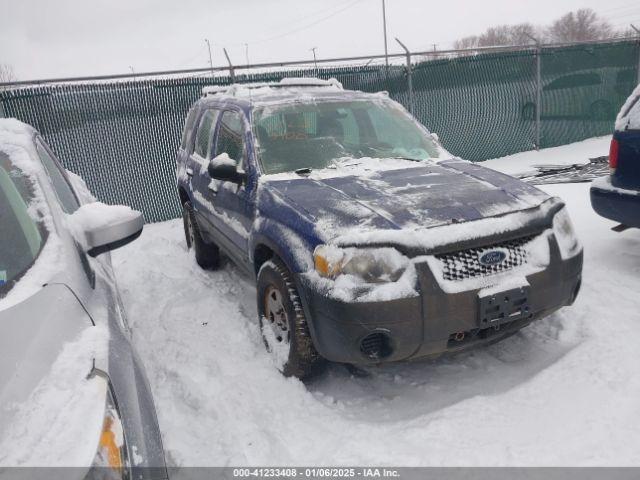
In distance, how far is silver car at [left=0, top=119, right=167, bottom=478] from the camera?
1396mm

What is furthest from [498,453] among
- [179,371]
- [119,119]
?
[119,119]

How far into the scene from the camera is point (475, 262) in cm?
277

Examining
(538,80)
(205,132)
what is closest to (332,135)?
(205,132)

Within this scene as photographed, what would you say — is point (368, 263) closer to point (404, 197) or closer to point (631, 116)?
point (404, 197)

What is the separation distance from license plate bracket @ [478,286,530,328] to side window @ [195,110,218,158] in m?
3.16

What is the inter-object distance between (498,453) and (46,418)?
2.01 m

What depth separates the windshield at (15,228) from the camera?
2008 millimetres

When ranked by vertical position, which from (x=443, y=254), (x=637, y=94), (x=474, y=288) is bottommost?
(x=474, y=288)

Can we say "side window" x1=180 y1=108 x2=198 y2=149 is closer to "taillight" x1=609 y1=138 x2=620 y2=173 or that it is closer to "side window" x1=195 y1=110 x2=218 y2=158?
"side window" x1=195 y1=110 x2=218 y2=158

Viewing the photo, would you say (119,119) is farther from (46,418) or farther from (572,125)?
(572,125)

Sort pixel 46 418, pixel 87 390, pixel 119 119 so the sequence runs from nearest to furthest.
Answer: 1. pixel 46 418
2. pixel 87 390
3. pixel 119 119

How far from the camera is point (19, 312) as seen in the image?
1736 mm

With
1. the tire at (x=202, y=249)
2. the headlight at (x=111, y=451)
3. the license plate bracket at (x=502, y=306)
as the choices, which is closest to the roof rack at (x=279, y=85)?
the tire at (x=202, y=249)

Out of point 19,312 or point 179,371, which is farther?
point 179,371
